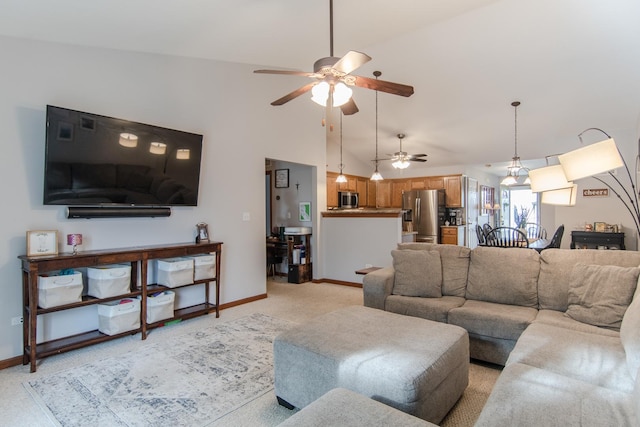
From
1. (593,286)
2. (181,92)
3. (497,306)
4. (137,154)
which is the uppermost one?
(181,92)

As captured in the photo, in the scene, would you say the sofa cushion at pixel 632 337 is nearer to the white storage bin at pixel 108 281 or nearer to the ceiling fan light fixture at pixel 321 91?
the ceiling fan light fixture at pixel 321 91

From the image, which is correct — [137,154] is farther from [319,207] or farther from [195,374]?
[319,207]

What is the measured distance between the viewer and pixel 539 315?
105 inches

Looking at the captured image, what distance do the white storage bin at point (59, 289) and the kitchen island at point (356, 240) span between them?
12.7 feet

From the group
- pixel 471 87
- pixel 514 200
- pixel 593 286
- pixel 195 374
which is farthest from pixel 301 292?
pixel 514 200

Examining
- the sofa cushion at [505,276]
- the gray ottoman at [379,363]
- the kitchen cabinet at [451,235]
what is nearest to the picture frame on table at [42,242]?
the gray ottoman at [379,363]

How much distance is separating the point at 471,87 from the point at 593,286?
348 centimetres

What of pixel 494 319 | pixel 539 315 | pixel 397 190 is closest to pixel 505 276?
pixel 539 315

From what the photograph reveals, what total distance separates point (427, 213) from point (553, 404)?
675 cm

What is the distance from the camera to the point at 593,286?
2.53 m

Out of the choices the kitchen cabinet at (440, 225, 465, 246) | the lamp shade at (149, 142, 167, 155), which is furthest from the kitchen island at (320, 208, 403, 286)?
the lamp shade at (149, 142, 167, 155)

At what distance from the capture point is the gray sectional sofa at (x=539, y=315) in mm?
1421

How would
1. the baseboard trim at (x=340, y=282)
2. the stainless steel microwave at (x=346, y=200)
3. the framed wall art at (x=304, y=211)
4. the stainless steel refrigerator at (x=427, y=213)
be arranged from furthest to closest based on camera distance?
1. the stainless steel refrigerator at (x=427, y=213)
2. the stainless steel microwave at (x=346, y=200)
3. the framed wall art at (x=304, y=211)
4. the baseboard trim at (x=340, y=282)

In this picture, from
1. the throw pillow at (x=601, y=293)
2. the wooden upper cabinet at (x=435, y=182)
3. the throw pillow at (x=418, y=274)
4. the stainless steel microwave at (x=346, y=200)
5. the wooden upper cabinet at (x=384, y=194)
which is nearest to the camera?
the throw pillow at (x=601, y=293)
